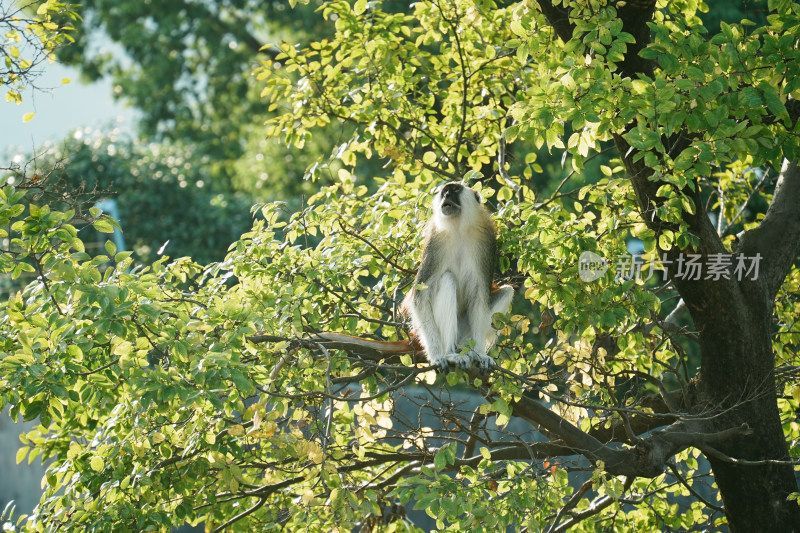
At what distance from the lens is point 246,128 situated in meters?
17.7

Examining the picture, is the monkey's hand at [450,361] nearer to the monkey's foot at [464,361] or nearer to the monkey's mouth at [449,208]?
the monkey's foot at [464,361]

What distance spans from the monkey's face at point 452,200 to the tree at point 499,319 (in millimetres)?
167

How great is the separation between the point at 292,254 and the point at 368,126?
98 cm

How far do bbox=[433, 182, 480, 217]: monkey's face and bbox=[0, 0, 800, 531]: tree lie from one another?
0.17 metres

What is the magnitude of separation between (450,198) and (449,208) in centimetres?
5

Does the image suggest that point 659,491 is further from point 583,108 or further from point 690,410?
point 583,108

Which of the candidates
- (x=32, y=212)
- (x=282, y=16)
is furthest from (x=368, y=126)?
(x=282, y=16)

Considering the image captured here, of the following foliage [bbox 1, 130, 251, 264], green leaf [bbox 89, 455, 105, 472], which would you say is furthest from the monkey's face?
foliage [bbox 1, 130, 251, 264]

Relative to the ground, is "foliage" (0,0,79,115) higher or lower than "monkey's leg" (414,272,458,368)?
higher

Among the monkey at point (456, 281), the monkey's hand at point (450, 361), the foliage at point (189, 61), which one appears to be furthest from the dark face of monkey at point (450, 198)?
the foliage at point (189, 61)

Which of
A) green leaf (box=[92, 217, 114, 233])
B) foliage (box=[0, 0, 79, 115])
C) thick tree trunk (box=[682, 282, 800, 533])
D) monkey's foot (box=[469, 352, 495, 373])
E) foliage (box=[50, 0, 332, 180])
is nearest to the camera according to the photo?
green leaf (box=[92, 217, 114, 233])

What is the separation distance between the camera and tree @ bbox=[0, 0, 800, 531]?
9.58 ft

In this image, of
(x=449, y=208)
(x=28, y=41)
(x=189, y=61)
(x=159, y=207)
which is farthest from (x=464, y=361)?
(x=189, y=61)

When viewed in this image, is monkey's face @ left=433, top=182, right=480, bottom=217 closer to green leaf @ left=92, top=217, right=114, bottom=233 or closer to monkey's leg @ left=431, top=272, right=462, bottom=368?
monkey's leg @ left=431, top=272, right=462, bottom=368
